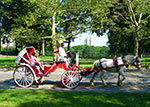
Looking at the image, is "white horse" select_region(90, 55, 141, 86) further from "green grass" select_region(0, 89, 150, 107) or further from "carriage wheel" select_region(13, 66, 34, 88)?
"carriage wheel" select_region(13, 66, 34, 88)

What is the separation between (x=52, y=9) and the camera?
16484 millimetres

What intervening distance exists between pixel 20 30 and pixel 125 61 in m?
11.2

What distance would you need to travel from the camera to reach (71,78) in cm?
883

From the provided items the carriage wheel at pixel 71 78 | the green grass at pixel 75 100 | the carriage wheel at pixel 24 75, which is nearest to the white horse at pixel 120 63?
the carriage wheel at pixel 71 78

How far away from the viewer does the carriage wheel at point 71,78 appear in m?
8.83

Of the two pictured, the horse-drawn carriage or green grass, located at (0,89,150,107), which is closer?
green grass, located at (0,89,150,107)

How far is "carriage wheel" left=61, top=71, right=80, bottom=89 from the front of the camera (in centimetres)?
883

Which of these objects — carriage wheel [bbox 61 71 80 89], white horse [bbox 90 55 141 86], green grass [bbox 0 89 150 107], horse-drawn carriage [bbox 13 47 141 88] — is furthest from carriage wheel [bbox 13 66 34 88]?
white horse [bbox 90 55 141 86]

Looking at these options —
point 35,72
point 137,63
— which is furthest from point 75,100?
point 137,63

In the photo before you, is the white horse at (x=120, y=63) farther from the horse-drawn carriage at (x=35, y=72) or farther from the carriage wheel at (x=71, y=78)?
the carriage wheel at (x=71, y=78)

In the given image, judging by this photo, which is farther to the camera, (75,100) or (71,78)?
(71,78)

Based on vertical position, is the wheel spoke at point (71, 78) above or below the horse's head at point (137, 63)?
below

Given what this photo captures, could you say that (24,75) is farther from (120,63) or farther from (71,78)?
(120,63)

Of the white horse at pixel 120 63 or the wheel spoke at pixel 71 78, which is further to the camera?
the white horse at pixel 120 63
